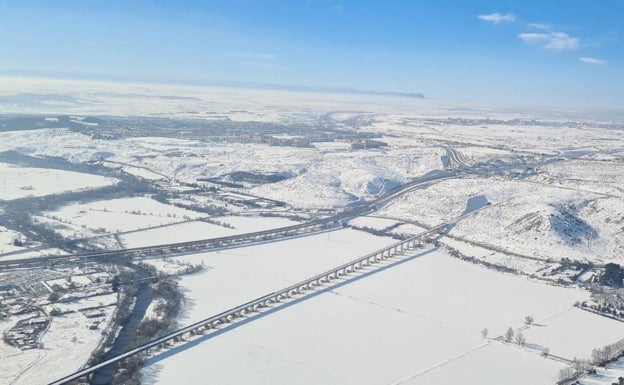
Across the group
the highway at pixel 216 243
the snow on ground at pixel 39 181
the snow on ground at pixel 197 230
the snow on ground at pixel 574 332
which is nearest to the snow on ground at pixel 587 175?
the highway at pixel 216 243

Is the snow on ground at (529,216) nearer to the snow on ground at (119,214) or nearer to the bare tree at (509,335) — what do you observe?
the bare tree at (509,335)

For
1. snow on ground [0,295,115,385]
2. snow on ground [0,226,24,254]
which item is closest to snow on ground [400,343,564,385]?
snow on ground [0,295,115,385]

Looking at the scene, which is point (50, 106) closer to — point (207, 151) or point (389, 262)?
point (207, 151)

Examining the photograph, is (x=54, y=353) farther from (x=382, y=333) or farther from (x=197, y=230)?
(x=197, y=230)

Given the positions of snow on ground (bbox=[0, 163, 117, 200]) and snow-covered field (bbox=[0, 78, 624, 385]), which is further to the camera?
snow on ground (bbox=[0, 163, 117, 200])

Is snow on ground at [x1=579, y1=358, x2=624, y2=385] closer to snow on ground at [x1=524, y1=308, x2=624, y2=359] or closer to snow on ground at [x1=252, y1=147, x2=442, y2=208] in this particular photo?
snow on ground at [x1=524, y1=308, x2=624, y2=359]
